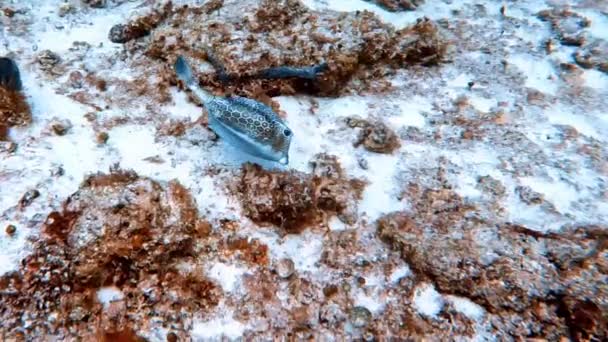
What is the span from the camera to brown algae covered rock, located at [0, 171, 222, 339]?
2844 mm

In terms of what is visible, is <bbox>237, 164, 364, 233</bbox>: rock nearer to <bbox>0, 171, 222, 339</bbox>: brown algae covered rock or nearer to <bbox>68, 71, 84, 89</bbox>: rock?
<bbox>0, 171, 222, 339</bbox>: brown algae covered rock

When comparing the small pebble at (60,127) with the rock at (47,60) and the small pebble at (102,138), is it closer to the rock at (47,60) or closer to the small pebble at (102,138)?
the small pebble at (102,138)

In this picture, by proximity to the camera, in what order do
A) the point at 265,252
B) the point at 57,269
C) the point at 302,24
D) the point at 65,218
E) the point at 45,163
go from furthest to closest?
1. the point at 302,24
2. the point at 45,163
3. the point at 265,252
4. the point at 65,218
5. the point at 57,269

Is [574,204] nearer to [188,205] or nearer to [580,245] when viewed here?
[580,245]

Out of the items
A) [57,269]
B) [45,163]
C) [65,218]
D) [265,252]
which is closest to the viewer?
[57,269]

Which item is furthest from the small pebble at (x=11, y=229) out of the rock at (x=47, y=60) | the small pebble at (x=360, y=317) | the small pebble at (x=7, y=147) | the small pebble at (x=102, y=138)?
the small pebble at (x=360, y=317)

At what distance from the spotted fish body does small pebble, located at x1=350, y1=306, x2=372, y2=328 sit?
1.46 metres

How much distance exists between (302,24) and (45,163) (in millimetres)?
3382

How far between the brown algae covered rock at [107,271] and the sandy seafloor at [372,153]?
0.12 meters

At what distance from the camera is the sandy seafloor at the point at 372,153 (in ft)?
10.9

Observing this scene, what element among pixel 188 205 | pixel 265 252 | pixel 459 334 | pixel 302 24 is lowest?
pixel 459 334

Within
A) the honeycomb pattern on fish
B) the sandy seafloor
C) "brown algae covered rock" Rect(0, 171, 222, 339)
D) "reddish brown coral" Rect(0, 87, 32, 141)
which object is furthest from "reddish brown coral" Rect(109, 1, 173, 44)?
"brown algae covered rock" Rect(0, 171, 222, 339)

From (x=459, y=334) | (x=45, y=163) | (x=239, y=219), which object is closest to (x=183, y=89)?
(x=45, y=163)

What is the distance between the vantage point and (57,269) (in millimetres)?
2961
